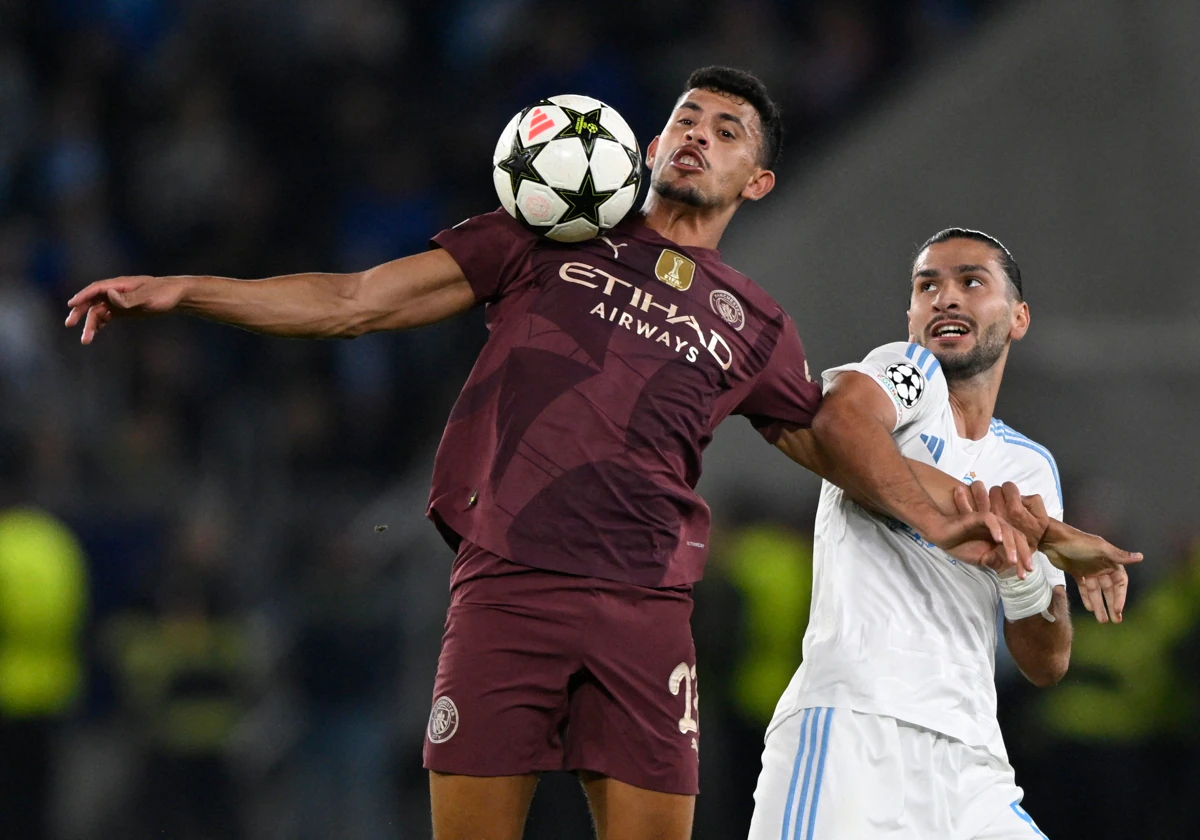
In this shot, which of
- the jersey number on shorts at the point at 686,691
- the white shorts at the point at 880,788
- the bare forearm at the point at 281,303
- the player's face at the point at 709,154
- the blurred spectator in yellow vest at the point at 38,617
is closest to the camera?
the bare forearm at the point at 281,303

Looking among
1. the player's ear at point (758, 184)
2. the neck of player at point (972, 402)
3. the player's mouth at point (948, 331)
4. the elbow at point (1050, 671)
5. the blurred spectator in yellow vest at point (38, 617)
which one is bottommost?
the blurred spectator in yellow vest at point (38, 617)

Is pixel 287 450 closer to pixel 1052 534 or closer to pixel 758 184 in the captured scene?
pixel 758 184

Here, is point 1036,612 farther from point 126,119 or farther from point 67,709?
point 126,119

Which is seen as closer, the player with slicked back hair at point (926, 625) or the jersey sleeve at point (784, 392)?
the player with slicked back hair at point (926, 625)

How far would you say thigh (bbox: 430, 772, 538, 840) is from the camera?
3.23 m

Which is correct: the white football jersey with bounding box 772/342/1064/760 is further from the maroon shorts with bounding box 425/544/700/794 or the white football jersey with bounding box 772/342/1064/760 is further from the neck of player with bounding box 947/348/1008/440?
the maroon shorts with bounding box 425/544/700/794

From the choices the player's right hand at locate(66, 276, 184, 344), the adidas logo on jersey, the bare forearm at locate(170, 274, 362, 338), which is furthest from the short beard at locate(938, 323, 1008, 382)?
the player's right hand at locate(66, 276, 184, 344)

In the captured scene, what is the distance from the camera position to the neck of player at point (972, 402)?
4172 millimetres

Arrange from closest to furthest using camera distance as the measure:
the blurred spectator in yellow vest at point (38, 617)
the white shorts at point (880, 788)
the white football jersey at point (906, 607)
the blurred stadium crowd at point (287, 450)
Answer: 1. the white shorts at point (880, 788)
2. the white football jersey at point (906, 607)
3. the blurred spectator in yellow vest at point (38, 617)
4. the blurred stadium crowd at point (287, 450)

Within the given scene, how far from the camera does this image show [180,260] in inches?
324

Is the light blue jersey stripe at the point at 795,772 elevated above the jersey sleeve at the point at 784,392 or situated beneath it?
situated beneath

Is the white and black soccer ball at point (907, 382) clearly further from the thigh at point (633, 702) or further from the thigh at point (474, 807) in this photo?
the thigh at point (474, 807)

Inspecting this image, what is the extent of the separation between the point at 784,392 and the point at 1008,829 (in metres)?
1.23

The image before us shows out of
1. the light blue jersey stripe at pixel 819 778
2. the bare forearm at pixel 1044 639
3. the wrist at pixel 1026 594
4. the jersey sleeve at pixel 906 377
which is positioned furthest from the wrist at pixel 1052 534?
the light blue jersey stripe at pixel 819 778
